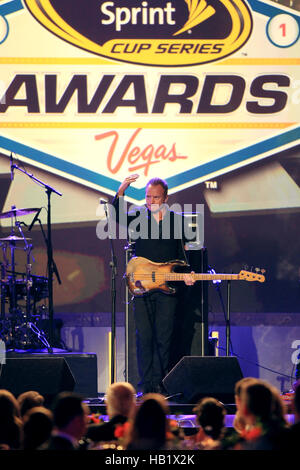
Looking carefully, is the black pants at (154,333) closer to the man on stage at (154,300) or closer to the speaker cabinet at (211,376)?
the man on stage at (154,300)

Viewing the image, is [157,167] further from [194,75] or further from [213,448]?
[213,448]

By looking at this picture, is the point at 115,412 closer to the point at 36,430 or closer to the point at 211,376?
the point at 36,430

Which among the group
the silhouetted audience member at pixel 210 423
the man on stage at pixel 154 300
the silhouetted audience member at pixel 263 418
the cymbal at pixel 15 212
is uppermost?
the cymbal at pixel 15 212

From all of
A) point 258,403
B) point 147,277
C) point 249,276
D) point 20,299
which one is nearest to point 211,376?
point 147,277

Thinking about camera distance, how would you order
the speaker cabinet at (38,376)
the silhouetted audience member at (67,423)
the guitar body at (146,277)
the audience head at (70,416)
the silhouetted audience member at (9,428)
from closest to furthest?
the silhouetted audience member at (67,423) → the audience head at (70,416) → the silhouetted audience member at (9,428) → the speaker cabinet at (38,376) → the guitar body at (146,277)

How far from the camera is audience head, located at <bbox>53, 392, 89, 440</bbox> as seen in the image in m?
3.16

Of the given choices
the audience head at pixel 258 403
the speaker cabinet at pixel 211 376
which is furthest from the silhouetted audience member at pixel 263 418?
the speaker cabinet at pixel 211 376

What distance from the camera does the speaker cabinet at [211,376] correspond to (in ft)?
18.3

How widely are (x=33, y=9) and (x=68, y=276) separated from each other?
3.29 meters

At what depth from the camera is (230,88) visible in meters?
8.14

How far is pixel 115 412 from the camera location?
391 centimetres

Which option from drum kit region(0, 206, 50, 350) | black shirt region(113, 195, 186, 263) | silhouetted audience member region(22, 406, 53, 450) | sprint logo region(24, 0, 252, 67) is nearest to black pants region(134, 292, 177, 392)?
black shirt region(113, 195, 186, 263)

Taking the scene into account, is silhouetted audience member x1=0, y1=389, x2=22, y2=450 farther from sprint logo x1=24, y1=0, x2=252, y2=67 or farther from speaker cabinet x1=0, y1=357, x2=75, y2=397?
sprint logo x1=24, y1=0, x2=252, y2=67

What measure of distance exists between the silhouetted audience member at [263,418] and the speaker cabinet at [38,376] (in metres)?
2.36
